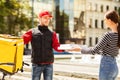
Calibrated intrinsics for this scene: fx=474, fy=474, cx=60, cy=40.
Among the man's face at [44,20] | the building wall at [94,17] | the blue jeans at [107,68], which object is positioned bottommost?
the building wall at [94,17]

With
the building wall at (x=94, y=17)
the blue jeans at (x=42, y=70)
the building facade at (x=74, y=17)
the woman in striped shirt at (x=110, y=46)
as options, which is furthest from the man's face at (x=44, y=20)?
the building wall at (x=94, y=17)

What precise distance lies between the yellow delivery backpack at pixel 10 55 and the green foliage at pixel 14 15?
4495 centimetres

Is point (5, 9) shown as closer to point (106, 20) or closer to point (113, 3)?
point (113, 3)

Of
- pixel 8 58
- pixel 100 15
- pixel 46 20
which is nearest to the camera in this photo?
pixel 8 58

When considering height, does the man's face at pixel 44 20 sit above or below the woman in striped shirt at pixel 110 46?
above

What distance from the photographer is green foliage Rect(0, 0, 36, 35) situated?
172 ft

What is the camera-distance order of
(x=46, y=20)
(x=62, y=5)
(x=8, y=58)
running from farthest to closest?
(x=62, y=5) → (x=46, y=20) → (x=8, y=58)

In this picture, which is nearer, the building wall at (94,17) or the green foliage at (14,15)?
→ the green foliage at (14,15)

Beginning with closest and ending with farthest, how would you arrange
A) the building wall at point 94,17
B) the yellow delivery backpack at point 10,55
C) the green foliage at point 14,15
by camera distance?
the yellow delivery backpack at point 10,55, the green foliage at point 14,15, the building wall at point 94,17

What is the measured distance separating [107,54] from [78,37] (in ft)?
228

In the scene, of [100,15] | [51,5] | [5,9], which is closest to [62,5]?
[51,5]

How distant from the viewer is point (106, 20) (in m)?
6.68

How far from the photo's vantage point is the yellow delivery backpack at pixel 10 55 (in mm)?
6504

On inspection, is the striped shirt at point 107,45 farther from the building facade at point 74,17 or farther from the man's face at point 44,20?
the building facade at point 74,17
